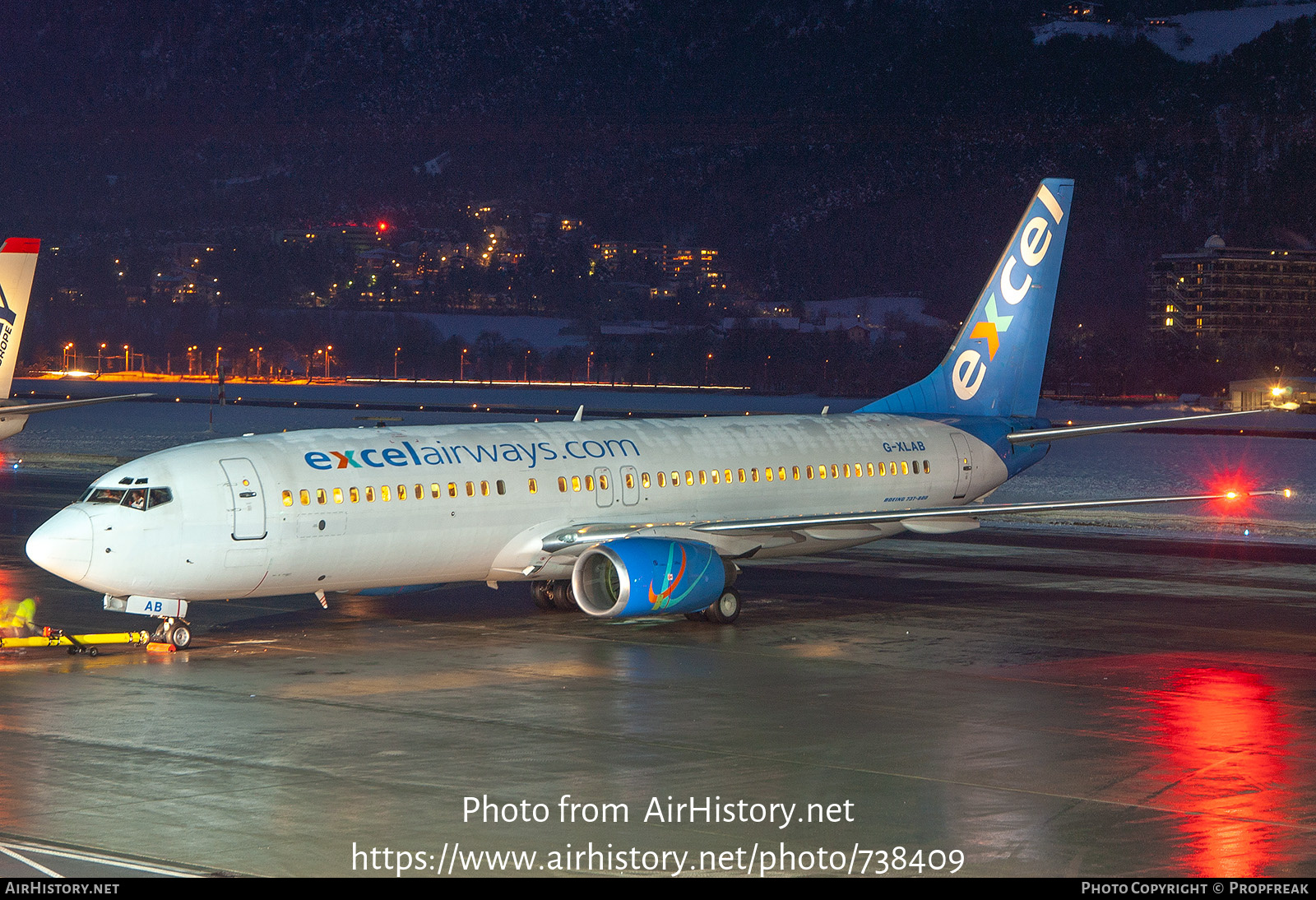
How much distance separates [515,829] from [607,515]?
1622cm

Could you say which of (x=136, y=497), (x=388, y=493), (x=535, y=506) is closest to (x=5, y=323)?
(x=136, y=497)

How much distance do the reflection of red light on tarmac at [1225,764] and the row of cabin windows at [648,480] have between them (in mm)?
11029

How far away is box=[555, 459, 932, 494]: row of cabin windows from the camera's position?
113 ft

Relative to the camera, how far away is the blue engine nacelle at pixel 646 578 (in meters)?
31.5

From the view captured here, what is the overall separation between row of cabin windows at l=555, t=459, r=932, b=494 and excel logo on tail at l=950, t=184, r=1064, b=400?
14.0ft

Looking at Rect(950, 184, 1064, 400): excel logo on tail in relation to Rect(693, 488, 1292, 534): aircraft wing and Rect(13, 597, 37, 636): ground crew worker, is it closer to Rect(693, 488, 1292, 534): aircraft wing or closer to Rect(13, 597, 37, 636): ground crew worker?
Rect(693, 488, 1292, 534): aircraft wing

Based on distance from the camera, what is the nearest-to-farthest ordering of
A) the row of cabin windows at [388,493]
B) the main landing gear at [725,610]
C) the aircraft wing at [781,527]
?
the row of cabin windows at [388,493] < the aircraft wing at [781,527] < the main landing gear at [725,610]

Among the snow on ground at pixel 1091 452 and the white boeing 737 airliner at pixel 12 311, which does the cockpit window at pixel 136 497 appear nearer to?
the white boeing 737 airliner at pixel 12 311

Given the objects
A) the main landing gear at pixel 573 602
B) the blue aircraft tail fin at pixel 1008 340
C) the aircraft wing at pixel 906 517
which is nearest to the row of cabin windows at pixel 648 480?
the aircraft wing at pixel 906 517

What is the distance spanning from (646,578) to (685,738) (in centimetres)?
836

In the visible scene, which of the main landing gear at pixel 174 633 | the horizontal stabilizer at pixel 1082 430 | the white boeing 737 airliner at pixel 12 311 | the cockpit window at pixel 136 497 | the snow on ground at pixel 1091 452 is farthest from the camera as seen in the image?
the snow on ground at pixel 1091 452

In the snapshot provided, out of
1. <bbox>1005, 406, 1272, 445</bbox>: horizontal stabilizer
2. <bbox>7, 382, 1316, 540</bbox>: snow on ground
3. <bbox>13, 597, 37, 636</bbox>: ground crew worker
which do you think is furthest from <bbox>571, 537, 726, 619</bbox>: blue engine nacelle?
<bbox>7, 382, 1316, 540</bbox>: snow on ground

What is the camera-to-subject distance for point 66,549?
2903cm
